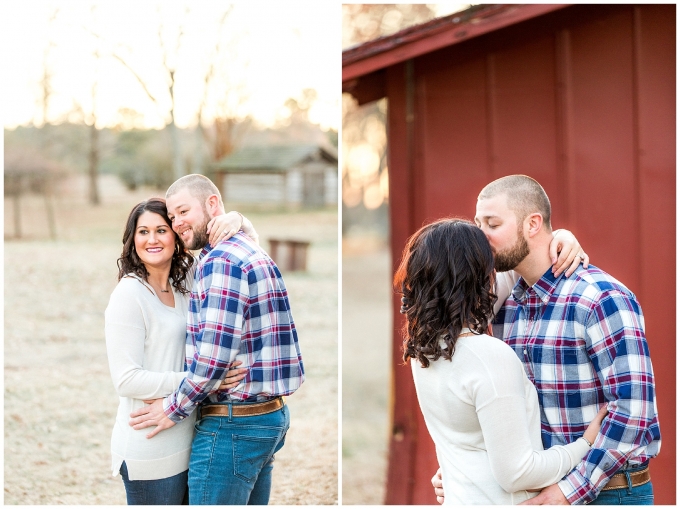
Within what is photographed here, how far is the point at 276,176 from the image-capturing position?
18688 millimetres

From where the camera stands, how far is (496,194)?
2.14m

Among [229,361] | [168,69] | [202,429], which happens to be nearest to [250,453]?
[202,429]

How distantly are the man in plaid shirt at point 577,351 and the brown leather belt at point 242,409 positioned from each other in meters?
0.67

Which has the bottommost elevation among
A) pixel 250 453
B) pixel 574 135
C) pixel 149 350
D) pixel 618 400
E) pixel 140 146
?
pixel 250 453

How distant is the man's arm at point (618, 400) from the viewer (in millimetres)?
1896

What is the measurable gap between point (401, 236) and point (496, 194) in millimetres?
1892

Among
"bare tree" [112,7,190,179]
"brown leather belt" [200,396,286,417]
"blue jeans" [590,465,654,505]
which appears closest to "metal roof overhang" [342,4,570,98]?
"brown leather belt" [200,396,286,417]

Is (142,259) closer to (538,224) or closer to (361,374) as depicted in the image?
(538,224)

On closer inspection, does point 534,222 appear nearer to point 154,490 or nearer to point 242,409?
point 242,409

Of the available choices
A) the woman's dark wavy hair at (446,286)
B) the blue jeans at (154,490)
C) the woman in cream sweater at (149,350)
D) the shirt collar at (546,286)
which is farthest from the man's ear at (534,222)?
the blue jeans at (154,490)

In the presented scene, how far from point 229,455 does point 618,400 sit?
4.30 ft

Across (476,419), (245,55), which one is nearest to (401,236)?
(476,419)

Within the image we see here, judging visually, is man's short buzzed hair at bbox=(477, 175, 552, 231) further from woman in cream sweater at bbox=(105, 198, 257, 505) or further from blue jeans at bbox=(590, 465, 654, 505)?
woman in cream sweater at bbox=(105, 198, 257, 505)

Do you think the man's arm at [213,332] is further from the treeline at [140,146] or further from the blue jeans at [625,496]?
the treeline at [140,146]
